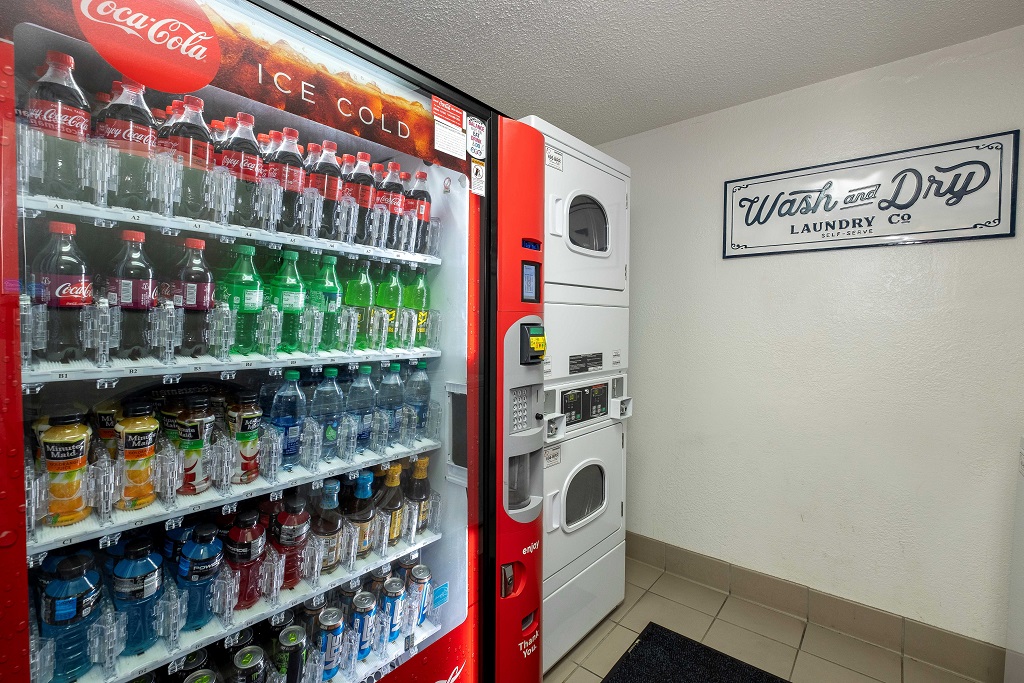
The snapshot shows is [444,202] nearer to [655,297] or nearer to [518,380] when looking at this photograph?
[518,380]

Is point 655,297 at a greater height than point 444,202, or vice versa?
point 444,202

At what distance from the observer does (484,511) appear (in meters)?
1.72

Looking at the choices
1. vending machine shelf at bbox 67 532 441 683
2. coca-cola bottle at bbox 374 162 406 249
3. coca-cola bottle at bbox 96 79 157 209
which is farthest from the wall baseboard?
coca-cola bottle at bbox 96 79 157 209

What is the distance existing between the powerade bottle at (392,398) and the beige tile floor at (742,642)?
1.43 meters

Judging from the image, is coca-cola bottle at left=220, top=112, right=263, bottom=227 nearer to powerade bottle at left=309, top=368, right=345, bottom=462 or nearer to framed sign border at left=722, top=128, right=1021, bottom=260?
powerade bottle at left=309, top=368, right=345, bottom=462

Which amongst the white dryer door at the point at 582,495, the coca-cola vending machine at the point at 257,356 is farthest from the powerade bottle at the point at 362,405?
the white dryer door at the point at 582,495

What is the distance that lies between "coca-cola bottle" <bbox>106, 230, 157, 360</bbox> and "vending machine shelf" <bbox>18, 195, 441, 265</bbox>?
0.22 feet

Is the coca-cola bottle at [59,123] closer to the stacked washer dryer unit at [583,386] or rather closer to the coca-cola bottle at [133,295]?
the coca-cola bottle at [133,295]

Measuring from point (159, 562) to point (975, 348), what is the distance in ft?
10.5

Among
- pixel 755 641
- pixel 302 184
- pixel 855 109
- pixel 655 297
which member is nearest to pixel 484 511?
pixel 302 184

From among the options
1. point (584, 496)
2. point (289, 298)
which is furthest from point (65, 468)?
point (584, 496)

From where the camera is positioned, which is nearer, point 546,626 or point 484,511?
point 484,511

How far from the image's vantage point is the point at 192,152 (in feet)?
3.99

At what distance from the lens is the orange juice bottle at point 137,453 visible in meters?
1.17
